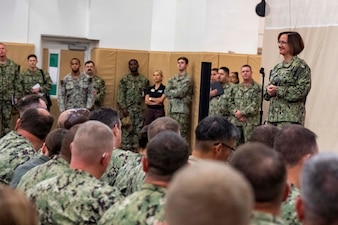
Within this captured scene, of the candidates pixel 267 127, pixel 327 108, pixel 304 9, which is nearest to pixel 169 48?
pixel 304 9

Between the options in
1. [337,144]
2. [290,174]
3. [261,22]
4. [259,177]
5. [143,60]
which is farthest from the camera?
[143,60]

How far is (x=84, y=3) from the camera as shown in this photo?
12.1m

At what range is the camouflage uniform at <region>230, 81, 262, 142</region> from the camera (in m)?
8.93

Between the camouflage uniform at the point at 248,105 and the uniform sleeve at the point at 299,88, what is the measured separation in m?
2.72

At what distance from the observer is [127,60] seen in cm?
1229

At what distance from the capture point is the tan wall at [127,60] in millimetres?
11148

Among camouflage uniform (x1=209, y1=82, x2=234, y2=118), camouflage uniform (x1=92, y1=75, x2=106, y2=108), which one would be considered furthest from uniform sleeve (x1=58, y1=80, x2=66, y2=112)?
camouflage uniform (x1=209, y1=82, x2=234, y2=118)

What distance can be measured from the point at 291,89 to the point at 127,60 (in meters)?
6.55

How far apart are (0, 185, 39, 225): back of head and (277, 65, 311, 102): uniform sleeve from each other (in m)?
4.84

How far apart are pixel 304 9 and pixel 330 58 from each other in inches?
38.6

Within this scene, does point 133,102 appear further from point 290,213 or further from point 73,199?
point 290,213

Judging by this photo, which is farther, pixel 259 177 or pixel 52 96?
pixel 52 96

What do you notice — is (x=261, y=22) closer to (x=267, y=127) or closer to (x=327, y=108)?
(x=327, y=108)

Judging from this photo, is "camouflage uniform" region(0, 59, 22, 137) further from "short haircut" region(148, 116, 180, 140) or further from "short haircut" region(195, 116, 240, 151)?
"short haircut" region(195, 116, 240, 151)
